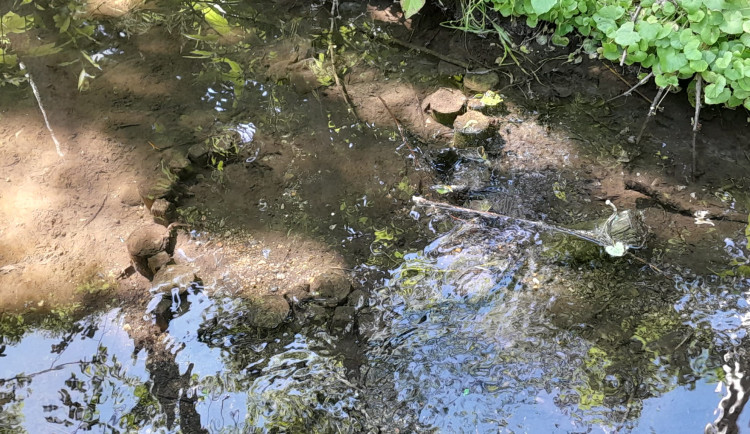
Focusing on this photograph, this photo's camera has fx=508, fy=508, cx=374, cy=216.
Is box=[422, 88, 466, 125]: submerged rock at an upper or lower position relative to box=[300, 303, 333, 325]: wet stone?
upper

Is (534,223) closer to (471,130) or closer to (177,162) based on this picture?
(471,130)

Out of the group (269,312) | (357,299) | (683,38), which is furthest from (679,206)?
(269,312)

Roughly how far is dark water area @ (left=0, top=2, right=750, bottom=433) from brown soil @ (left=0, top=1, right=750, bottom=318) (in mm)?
29

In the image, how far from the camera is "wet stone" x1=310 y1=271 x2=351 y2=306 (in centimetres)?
257

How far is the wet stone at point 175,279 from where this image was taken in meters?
2.63

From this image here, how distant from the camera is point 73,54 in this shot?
12.9ft

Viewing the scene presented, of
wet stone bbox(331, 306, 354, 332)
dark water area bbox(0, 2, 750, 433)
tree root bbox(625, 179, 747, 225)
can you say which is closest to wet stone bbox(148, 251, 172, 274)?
dark water area bbox(0, 2, 750, 433)

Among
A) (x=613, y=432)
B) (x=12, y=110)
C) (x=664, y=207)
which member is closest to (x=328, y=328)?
(x=613, y=432)

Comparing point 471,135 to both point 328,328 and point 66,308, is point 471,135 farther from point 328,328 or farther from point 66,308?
point 66,308

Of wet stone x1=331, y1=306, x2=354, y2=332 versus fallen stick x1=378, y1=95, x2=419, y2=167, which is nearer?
wet stone x1=331, y1=306, x2=354, y2=332

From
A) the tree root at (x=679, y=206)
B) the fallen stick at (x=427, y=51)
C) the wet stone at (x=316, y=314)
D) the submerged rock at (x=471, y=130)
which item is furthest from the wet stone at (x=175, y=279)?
the tree root at (x=679, y=206)

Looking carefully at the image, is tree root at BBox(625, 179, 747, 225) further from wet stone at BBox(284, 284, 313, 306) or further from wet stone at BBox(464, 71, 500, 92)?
wet stone at BBox(284, 284, 313, 306)

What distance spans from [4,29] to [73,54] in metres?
0.75

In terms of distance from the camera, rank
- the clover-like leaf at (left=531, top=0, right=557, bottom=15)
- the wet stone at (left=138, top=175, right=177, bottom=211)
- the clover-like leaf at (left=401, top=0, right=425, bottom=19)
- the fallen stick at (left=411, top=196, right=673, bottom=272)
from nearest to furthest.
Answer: the fallen stick at (left=411, top=196, right=673, bottom=272)
the wet stone at (left=138, top=175, right=177, bottom=211)
the clover-like leaf at (left=531, top=0, right=557, bottom=15)
the clover-like leaf at (left=401, top=0, right=425, bottom=19)
